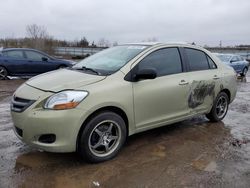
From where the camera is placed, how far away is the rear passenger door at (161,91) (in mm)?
4727

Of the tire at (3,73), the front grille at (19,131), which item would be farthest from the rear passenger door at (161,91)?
the tire at (3,73)

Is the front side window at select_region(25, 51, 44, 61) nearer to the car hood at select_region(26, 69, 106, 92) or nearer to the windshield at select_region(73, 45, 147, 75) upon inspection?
the windshield at select_region(73, 45, 147, 75)

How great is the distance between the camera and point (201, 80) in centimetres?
576

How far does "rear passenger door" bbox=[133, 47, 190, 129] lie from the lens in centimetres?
473

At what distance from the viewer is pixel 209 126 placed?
6.38 metres

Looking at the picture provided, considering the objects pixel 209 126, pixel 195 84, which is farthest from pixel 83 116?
pixel 209 126

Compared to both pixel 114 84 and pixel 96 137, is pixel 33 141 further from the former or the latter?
Result: pixel 114 84

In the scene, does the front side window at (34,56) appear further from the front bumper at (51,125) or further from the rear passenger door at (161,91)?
the front bumper at (51,125)

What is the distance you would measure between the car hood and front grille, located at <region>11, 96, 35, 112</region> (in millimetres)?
258

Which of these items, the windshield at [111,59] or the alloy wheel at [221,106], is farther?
the alloy wheel at [221,106]

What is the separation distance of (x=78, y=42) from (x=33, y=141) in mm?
55509

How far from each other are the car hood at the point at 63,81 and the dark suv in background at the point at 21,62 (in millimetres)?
9290

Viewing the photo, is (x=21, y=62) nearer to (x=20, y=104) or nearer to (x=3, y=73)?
(x=3, y=73)

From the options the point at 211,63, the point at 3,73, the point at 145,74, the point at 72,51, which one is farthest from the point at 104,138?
the point at 72,51
